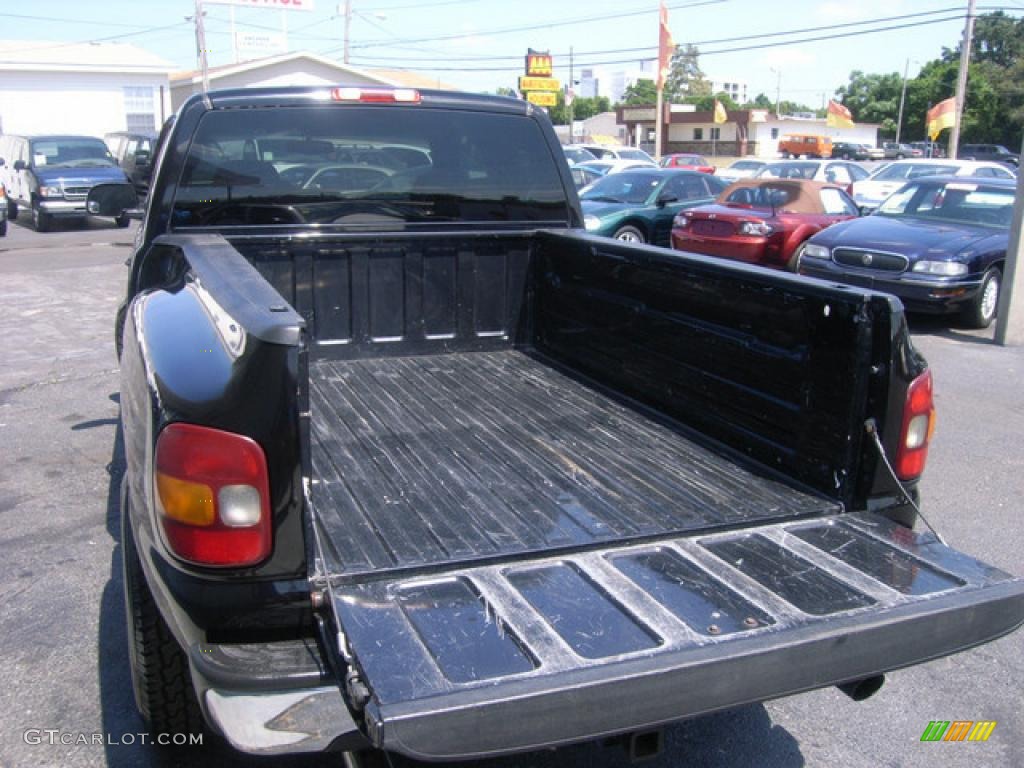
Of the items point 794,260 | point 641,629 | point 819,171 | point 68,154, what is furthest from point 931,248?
point 68,154

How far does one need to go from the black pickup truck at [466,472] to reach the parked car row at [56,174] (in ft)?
50.4

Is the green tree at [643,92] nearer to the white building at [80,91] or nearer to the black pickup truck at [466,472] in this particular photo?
the white building at [80,91]

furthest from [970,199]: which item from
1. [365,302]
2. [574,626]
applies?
[574,626]

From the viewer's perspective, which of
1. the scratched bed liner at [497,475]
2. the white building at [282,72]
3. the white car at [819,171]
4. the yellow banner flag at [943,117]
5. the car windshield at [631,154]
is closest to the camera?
the scratched bed liner at [497,475]

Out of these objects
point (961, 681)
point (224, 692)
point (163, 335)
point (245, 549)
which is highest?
point (163, 335)

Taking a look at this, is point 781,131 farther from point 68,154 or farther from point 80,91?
point 68,154

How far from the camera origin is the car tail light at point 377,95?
4.41 metres

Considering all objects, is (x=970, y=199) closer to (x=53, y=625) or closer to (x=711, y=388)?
(x=711, y=388)

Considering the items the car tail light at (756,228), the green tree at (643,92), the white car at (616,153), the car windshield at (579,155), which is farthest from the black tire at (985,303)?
the green tree at (643,92)

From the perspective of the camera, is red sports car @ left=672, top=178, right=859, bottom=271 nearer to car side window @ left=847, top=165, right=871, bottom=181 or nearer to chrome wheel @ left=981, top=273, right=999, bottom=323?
chrome wheel @ left=981, top=273, right=999, bottom=323

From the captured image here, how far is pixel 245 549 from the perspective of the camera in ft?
7.26

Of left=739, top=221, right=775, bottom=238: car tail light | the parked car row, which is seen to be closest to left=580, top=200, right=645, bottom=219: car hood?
left=739, top=221, right=775, bottom=238: car tail light

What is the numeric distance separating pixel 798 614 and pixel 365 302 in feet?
9.90

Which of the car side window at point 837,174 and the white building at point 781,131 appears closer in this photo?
the car side window at point 837,174
